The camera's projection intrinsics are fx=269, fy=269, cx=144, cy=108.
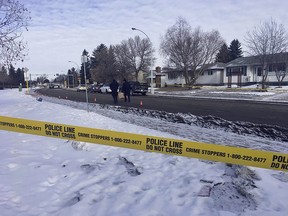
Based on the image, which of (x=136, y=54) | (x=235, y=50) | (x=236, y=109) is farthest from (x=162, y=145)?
(x=235, y=50)

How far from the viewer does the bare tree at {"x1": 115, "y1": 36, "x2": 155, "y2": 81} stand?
72988 mm

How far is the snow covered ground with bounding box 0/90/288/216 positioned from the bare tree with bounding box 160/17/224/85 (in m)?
43.6

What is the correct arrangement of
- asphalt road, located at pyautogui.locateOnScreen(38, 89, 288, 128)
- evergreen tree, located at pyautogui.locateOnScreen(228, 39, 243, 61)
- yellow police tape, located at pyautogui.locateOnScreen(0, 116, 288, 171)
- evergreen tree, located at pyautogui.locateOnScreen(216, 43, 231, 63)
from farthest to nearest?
1. evergreen tree, located at pyautogui.locateOnScreen(228, 39, 243, 61)
2. evergreen tree, located at pyautogui.locateOnScreen(216, 43, 231, 63)
3. asphalt road, located at pyautogui.locateOnScreen(38, 89, 288, 128)
4. yellow police tape, located at pyautogui.locateOnScreen(0, 116, 288, 171)

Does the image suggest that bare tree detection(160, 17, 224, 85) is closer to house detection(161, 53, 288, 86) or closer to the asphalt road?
house detection(161, 53, 288, 86)

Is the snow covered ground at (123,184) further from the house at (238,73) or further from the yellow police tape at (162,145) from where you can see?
the house at (238,73)

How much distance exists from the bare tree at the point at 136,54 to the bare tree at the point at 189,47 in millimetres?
22137

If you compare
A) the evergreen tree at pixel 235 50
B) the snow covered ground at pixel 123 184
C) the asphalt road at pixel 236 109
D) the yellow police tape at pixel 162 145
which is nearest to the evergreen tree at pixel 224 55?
the evergreen tree at pixel 235 50

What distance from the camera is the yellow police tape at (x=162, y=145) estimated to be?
389 cm

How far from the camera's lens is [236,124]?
11242 mm

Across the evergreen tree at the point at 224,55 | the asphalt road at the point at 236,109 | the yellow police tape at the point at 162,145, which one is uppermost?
the evergreen tree at the point at 224,55

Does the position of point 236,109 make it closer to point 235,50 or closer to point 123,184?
point 123,184

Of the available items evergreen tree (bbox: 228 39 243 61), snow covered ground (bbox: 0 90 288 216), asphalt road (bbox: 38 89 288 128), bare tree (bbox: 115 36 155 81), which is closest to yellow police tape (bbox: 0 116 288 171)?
snow covered ground (bbox: 0 90 288 216)

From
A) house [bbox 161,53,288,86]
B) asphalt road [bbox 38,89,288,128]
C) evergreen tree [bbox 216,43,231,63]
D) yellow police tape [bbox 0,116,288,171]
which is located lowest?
asphalt road [bbox 38,89,288,128]

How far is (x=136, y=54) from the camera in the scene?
7388 cm
